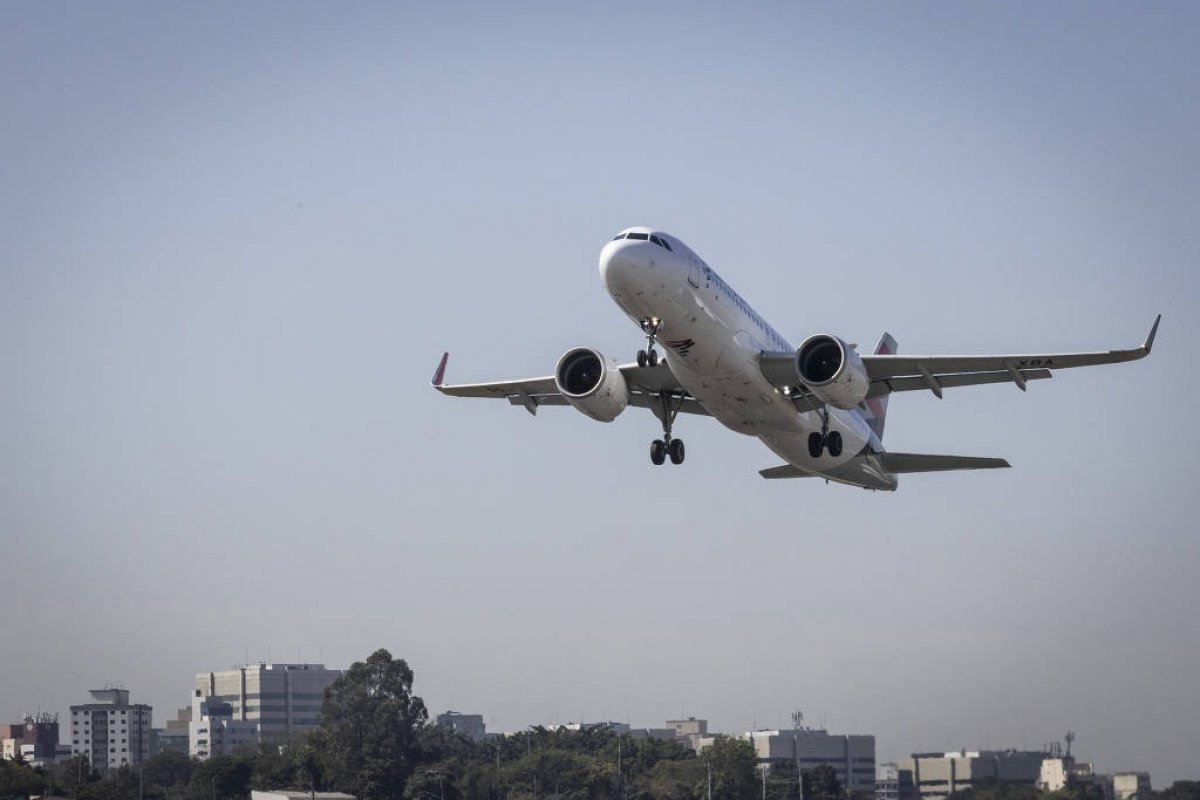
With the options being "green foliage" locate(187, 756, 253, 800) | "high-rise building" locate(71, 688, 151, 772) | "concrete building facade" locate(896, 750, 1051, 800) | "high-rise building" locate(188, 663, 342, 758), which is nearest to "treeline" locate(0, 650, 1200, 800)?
"green foliage" locate(187, 756, 253, 800)

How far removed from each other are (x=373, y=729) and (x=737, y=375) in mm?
60790

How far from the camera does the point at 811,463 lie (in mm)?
54094

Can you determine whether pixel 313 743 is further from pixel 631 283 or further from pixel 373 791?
pixel 631 283

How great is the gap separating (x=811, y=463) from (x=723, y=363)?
8.65 meters

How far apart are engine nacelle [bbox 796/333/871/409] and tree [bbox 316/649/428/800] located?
52970 mm

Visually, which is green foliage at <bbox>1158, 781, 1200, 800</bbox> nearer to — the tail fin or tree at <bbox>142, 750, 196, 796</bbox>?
the tail fin

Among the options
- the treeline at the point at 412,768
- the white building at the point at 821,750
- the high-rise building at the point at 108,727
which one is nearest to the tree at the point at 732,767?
the treeline at the point at 412,768

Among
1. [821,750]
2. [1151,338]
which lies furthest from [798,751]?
[1151,338]

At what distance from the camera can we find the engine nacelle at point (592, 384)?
4975 cm

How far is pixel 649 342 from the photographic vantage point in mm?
46062

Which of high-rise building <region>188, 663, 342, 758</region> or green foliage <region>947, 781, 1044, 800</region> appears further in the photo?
high-rise building <region>188, 663, 342, 758</region>

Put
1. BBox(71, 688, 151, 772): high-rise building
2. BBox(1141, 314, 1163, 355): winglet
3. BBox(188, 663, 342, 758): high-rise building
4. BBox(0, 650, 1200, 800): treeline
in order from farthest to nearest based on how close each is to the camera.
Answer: BBox(188, 663, 342, 758): high-rise building, BBox(71, 688, 151, 772): high-rise building, BBox(0, 650, 1200, 800): treeline, BBox(1141, 314, 1163, 355): winglet

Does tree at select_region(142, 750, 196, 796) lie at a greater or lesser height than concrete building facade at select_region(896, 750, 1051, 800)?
lesser

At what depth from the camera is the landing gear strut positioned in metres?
44.9
